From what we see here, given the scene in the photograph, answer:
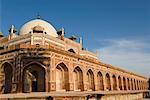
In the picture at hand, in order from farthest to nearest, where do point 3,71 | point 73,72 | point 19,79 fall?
point 73,72
point 3,71
point 19,79

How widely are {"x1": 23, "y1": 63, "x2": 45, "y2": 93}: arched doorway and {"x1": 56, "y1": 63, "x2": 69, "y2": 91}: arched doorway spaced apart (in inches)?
82.2

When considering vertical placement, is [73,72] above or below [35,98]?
above

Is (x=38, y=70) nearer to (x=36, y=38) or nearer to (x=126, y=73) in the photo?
(x=36, y=38)

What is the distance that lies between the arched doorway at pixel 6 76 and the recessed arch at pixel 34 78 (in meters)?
2.02

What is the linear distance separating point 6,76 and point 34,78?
318 centimetres

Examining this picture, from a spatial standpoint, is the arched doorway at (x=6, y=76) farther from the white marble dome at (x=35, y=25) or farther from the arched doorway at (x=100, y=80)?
the arched doorway at (x=100, y=80)

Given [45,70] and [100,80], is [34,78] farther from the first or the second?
[100,80]

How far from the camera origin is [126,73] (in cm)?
3678

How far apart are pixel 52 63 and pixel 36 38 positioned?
6.27m

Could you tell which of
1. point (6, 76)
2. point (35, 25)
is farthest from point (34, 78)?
point (35, 25)

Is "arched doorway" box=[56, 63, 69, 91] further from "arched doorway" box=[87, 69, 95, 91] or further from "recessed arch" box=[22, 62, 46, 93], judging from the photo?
"arched doorway" box=[87, 69, 95, 91]

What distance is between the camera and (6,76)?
19.5m


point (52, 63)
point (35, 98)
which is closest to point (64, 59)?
point (52, 63)

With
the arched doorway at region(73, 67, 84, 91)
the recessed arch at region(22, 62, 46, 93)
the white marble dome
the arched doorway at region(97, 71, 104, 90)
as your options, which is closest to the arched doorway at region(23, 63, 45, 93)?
the recessed arch at region(22, 62, 46, 93)
